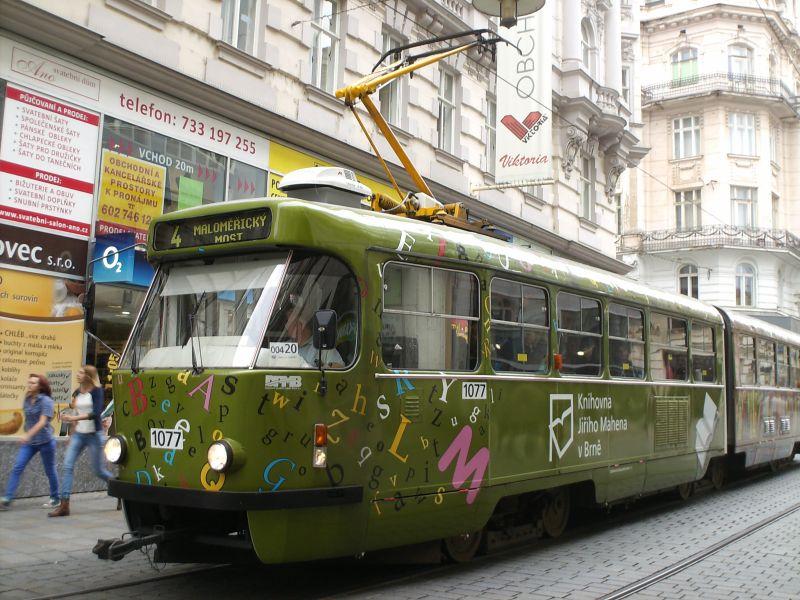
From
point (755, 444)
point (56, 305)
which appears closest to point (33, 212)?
point (56, 305)

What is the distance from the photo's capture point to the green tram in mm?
5566

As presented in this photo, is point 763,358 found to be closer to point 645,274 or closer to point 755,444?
point 755,444

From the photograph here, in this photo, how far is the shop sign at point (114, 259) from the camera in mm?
10709

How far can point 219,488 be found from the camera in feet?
17.8

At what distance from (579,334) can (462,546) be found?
268 centimetres

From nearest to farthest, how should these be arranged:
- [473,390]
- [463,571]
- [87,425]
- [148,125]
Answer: [463,571] < [473,390] < [87,425] < [148,125]

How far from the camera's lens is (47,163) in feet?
33.6

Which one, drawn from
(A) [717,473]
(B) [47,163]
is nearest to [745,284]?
(A) [717,473]

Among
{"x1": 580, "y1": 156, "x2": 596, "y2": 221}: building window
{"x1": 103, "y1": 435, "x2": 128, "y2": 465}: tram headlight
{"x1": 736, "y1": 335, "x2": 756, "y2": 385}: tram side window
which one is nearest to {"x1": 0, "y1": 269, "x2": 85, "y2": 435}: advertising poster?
{"x1": 103, "y1": 435, "x2": 128, "y2": 465}: tram headlight

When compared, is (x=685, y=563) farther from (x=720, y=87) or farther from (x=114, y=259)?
(x=720, y=87)

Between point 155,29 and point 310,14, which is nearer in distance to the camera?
point 155,29

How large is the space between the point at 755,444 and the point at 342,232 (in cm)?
1064

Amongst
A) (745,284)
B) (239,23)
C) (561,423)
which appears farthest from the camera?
(745,284)

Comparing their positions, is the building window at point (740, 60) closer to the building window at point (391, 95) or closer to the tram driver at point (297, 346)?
the building window at point (391, 95)
